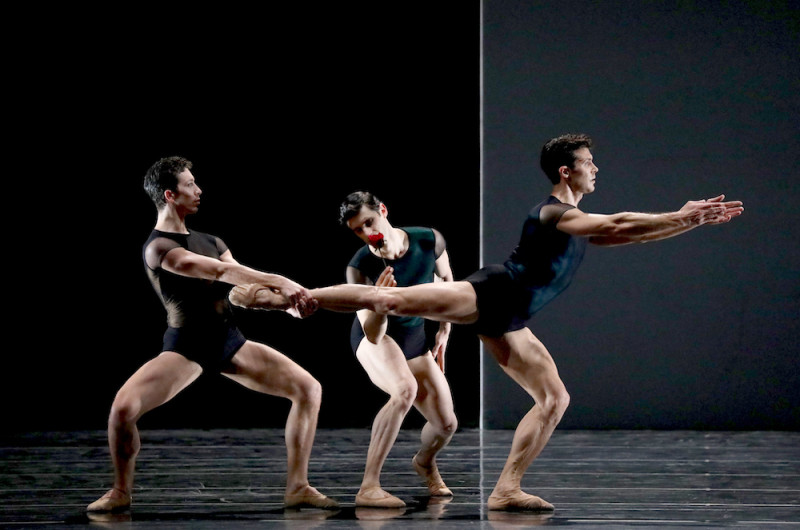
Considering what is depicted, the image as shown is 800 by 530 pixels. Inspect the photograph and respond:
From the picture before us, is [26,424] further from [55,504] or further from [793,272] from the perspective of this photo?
[793,272]

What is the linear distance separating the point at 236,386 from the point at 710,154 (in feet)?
11.3

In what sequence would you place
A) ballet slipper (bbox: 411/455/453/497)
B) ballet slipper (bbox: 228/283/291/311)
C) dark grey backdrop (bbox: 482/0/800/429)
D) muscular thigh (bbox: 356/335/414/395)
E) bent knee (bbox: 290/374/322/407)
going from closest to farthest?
ballet slipper (bbox: 228/283/291/311), bent knee (bbox: 290/374/322/407), muscular thigh (bbox: 356/335/414/395), ballet slipper (bbox: 411/455/453/497), dark grey backdrop (bbox: 482/0/800/429)

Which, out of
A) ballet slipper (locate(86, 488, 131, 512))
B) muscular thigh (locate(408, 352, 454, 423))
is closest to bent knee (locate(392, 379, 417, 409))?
muscular thigh (locate(408, 352, 454, 423))

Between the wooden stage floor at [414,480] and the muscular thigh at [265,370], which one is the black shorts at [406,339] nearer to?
the muscular thigh at [265,370]

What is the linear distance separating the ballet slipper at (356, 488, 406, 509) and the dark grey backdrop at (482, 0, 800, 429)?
263cm

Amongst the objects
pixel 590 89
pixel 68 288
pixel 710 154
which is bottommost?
pixel 68 288

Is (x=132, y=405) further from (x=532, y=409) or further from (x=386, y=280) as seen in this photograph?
(x=532, y=409)

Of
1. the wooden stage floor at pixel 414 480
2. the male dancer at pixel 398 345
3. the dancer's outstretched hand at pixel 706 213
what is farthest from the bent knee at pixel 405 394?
the dancer's outstretched hand at pixel 706 213

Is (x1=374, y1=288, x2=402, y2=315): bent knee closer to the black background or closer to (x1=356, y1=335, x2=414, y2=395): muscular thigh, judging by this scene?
(x1=356, y1=335, x2=414, y2=395): muscular thigh

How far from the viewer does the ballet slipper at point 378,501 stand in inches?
144

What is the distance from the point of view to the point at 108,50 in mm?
6289

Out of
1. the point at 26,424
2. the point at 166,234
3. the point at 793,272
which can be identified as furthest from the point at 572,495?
the point at 26,424

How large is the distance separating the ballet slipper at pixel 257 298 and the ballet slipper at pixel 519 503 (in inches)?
42.8

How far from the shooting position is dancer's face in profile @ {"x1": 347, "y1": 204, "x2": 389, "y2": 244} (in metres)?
3.88
